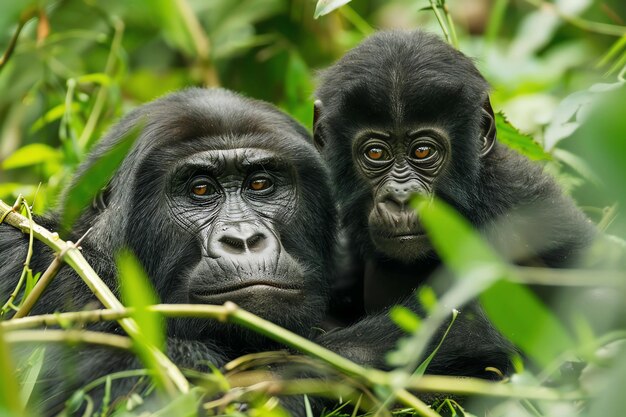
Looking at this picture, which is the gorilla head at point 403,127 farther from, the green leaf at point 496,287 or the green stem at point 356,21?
the green leaf at point 496,287

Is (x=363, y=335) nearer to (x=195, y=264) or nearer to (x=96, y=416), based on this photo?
(x=195, y=264)

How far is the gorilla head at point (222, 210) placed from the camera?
329cm

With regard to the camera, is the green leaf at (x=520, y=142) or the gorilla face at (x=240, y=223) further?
the green leaf at (x=520, y=142)

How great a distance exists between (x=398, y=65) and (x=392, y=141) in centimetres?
32

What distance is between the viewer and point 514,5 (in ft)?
28.8

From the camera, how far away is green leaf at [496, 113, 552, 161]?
184 inches

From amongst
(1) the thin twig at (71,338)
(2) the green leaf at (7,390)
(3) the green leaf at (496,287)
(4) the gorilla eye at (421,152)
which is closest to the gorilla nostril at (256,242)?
(4) the gorilla eye at (421,152)

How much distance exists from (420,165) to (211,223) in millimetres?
954

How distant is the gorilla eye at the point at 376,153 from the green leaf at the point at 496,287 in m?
1.94

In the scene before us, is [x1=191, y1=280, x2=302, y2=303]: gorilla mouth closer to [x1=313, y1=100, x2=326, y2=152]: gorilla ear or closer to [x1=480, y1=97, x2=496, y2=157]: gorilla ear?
[x1=313, y1=100, x2=326, y2=152]: gorilla ear

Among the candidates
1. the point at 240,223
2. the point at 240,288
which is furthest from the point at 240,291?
the point at 240,223

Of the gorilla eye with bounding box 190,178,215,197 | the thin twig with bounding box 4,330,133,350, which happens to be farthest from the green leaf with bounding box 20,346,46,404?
the gorilla eye with bounding box 190,178,215,197

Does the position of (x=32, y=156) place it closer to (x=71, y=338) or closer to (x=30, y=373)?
(x=30, y=373)

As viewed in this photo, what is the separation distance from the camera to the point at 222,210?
3557 mm
